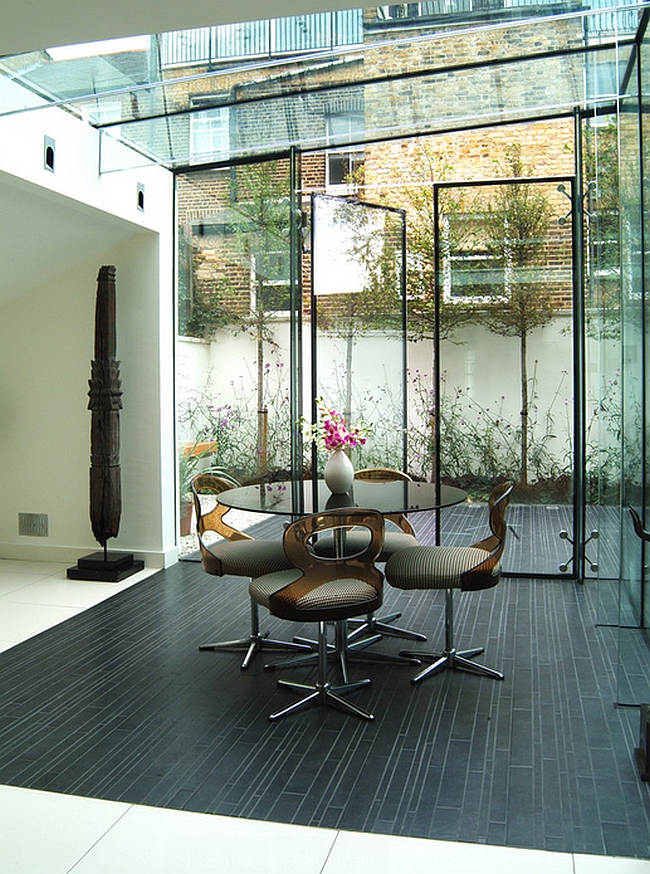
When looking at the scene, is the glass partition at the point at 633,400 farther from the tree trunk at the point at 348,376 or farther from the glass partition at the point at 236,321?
the glass partition at the point at 236,321

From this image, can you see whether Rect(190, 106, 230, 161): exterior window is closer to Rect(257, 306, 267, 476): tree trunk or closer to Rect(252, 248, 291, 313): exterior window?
Rect(252, 248, 291, 313): exterior window

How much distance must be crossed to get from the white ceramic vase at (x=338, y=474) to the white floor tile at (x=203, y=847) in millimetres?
2135

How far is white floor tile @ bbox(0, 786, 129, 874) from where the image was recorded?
264 cm

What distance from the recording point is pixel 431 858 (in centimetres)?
260

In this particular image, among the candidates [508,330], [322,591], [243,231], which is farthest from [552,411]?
[322,591]

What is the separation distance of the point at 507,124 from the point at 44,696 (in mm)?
4982

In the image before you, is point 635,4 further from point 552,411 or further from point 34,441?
point 34,441

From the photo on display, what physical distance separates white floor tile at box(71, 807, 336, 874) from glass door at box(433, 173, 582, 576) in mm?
3879

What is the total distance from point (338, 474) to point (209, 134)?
2.89 metres

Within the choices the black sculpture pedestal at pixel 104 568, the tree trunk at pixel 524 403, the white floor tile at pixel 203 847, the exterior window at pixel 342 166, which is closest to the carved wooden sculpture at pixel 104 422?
the black sculpture pedestal at pixel 104 568

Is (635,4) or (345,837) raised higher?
(635,4)

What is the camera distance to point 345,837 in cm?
272

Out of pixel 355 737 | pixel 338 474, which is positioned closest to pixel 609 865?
pixel 355 737

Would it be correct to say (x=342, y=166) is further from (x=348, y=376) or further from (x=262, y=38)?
(x=262, y=38)
